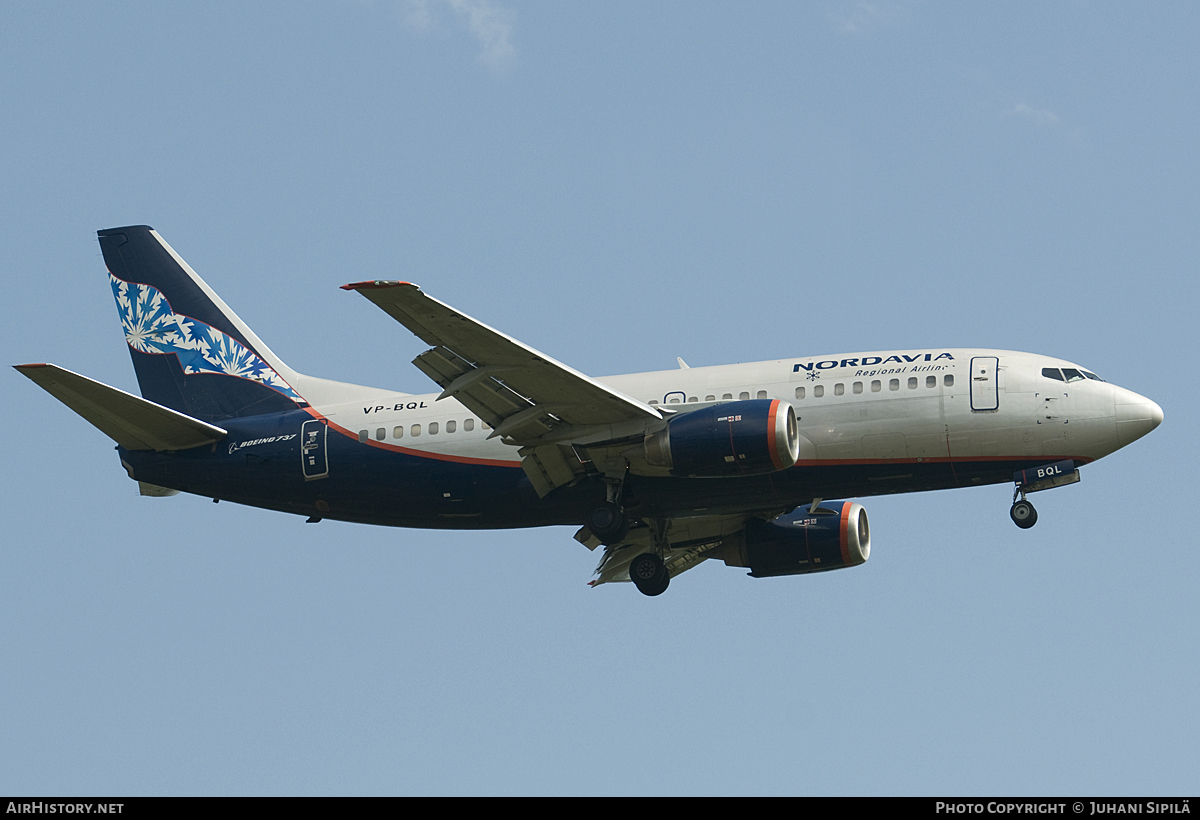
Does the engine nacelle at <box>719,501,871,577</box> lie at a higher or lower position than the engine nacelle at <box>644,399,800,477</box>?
lower

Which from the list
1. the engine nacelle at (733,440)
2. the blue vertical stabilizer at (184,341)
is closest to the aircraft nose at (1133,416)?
the engine nacelle at (733,440)

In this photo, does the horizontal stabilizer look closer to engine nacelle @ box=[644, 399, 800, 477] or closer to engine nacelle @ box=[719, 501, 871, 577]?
engine nacelle @ box=[644, 399, 800, 477]

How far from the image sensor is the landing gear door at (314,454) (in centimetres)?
3775

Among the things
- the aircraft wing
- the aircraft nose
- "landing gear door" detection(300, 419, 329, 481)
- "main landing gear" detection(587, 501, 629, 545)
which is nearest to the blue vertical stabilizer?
"landing gear door" detection(300, 419, 329, 481)

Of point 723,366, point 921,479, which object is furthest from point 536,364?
point 921,479

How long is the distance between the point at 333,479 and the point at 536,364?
741 cm

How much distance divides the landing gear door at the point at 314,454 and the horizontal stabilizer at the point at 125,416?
2.19 meters

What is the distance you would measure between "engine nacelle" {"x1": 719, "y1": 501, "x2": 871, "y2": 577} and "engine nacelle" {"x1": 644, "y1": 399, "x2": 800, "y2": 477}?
6.98m

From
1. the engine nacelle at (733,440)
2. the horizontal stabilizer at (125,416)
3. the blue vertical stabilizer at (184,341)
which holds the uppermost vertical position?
the blue vertical stabilizer at (184,341)

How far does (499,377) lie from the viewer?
3375 cm

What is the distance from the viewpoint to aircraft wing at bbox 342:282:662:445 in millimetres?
30750

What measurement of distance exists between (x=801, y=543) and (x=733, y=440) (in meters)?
8.34

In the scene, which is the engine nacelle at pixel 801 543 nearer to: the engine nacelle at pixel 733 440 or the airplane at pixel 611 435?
the airplane at pixel 611 435
